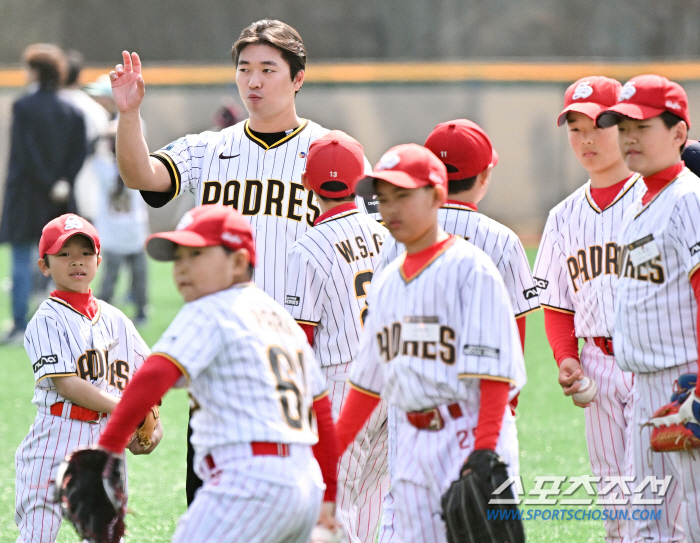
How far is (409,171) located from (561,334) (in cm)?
150

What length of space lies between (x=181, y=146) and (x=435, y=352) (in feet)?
5.03

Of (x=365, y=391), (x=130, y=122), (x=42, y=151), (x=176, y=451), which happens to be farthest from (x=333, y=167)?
(x=42, y=151)

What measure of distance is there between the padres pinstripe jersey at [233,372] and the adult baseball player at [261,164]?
0.95 m

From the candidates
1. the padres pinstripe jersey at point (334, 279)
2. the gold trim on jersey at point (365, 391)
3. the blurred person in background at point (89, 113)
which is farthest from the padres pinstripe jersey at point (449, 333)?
the blurred person in background at point (89, 113)

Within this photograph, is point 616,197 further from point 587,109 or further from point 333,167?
point 333,167

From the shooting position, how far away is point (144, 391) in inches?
104

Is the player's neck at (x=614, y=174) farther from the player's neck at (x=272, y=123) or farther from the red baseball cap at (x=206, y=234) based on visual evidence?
the red baseball cap at (x=206, y=234)

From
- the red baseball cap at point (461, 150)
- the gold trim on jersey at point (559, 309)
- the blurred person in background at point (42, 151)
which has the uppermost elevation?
the blurred person in background at point (42, 151)

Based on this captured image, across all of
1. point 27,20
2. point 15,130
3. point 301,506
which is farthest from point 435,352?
point 27,20

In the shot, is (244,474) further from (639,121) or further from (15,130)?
(15,130)

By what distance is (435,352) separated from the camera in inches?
111

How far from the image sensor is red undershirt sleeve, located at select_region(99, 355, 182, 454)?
264 cm

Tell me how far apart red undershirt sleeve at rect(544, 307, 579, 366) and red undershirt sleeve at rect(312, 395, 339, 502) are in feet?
4.49

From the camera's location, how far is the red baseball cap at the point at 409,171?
9.35 feet
